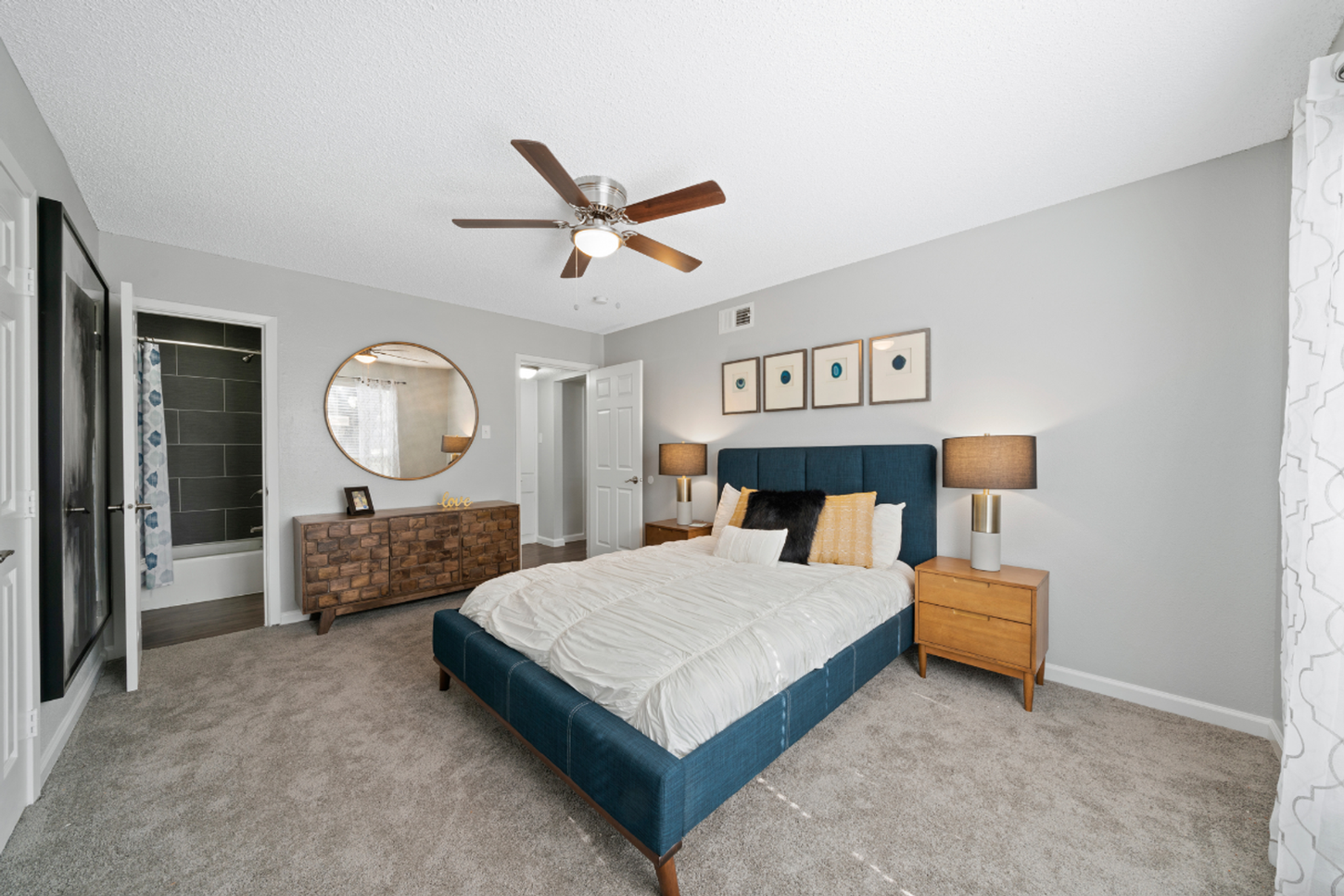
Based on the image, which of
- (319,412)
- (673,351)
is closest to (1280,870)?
(673,351)

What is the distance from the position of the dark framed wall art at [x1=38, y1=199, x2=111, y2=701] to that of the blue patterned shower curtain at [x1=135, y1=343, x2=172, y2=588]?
1049mm

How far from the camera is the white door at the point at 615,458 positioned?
4.88 m

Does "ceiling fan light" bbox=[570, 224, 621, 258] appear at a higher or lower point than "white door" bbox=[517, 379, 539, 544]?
higher

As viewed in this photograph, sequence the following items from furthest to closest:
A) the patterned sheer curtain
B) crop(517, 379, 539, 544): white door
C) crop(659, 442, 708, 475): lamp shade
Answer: crop(517, 379, 539, 544): white door < crop(659, 442, 708, 475): lamp shade < the patterned sheer curtain

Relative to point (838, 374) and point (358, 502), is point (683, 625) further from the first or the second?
point (358, 502)

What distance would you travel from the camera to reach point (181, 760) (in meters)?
1.99

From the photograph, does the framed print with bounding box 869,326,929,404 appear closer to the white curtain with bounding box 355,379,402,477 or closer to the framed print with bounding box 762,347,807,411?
the framed print with bounding box 762,347,807,411

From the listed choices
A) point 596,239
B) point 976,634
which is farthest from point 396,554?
point 976,634

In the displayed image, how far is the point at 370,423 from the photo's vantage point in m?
4.03

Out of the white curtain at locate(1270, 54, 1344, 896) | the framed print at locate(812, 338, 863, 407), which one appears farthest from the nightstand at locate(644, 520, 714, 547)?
the white curtain at locate(1270, 54, 1344, 896)

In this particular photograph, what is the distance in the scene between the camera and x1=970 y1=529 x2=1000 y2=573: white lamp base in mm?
2596

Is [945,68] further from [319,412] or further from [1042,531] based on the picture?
[319,412]

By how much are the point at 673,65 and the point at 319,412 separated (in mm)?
3520

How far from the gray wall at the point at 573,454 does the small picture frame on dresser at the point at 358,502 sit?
294 centimetres
